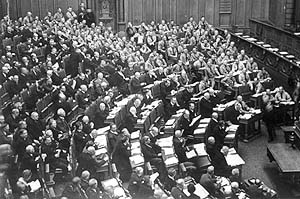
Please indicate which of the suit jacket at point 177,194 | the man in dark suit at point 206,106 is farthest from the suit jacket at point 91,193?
the man in dark suit at point 206,106

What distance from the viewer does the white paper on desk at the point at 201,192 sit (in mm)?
9041

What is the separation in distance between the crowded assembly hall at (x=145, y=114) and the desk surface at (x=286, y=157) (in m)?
0.02

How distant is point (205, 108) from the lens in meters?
13.2

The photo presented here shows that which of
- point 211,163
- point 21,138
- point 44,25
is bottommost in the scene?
point 211,163

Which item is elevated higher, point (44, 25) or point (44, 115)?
point (44, 25)

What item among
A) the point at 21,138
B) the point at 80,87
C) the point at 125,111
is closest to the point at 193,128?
the point at 125,111

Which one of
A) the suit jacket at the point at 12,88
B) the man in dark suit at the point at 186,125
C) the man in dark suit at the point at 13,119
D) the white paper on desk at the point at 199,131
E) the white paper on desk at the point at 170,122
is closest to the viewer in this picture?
the man in dark suit at the point at 13,119

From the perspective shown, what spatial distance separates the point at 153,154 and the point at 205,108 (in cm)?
304

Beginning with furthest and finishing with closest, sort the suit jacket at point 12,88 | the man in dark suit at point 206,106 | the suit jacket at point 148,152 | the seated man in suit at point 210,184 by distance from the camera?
the man in dark suit at point 206,106 → the suit jacket at point 12,88 → the suit jacket at point 148,152 → the seated man in suit at point 210,184

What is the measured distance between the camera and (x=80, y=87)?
1323 centimetres

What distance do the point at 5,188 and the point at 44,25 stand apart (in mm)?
10990

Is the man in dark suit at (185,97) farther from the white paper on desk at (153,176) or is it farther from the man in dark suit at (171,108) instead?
the white paper on desk at (153,176)

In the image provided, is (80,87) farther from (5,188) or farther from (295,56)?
(295,56)

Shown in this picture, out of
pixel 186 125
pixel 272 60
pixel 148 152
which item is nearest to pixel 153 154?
pixel 148 152
